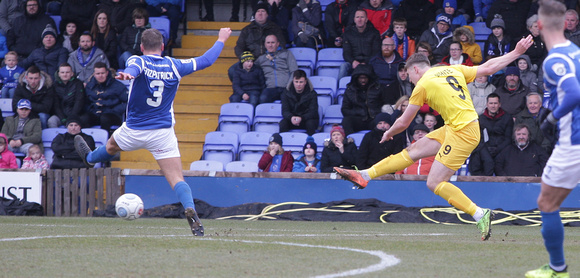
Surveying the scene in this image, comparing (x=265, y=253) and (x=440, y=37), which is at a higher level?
(x=440, y=37)

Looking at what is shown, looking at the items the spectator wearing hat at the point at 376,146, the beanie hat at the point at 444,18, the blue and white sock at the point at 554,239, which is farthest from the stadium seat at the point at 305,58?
the blue and white sock at the point at 554,239

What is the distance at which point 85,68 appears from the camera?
17.2 metres

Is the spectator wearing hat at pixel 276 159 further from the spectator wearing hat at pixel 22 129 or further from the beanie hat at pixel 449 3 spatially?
→ the beanie hat at pixel 449 3

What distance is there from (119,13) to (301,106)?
16.7 feet

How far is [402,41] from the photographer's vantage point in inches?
658

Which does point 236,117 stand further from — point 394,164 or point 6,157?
point 394,164

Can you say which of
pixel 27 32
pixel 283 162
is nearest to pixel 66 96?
pixel 27 32

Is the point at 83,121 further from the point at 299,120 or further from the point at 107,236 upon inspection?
the point at 107,236

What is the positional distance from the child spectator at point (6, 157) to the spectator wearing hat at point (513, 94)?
9.16 m

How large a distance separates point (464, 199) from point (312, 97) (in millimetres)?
7190

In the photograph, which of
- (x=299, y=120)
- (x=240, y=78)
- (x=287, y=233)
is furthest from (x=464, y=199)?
(x=240, y=78)

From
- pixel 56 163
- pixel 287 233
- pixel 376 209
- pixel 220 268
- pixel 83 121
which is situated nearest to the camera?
pixel 220 268

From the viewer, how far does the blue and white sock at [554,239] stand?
545 centimetres

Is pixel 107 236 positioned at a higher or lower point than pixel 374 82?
lower
